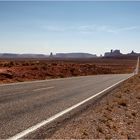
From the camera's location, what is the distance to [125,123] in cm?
977

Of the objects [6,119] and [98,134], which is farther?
[6,119]

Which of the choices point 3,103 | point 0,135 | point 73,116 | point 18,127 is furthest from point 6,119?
point 3,103

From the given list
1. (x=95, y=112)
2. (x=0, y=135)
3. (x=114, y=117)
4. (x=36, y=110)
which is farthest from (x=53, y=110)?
(x=0, y=135)

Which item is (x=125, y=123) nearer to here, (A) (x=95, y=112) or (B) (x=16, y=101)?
(A) (x=95, y=112)

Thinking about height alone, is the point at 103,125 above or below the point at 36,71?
above

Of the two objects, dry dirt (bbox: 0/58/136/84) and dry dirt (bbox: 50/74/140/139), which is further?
dry dirt (bbox: 0/58/136/84)

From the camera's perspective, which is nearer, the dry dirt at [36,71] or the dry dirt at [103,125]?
the dry dirt at [103,125]

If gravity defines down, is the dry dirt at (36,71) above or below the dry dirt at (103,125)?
below

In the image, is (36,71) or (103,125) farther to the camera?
(36,71)

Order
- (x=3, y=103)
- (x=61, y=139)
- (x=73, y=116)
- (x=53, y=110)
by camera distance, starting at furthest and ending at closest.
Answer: (x=3, y=103) < (x=53, y=110) < (x=73, y=116) < (x=61, y=139)

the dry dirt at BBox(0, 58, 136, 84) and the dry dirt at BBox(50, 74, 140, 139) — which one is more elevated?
the dry dirt at BBox(50, 74, 140, 139)

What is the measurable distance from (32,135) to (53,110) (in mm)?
3658

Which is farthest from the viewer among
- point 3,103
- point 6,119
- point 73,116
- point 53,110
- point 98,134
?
point 3,103

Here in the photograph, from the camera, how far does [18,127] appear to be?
8.32 metres
